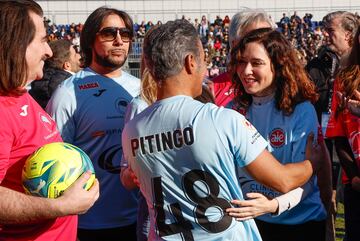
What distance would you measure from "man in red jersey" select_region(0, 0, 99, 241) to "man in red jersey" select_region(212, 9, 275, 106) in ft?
5.95

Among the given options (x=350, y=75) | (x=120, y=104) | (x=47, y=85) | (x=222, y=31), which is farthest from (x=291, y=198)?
(x=222, y=31)

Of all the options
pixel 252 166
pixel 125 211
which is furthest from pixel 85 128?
pixel 252 166

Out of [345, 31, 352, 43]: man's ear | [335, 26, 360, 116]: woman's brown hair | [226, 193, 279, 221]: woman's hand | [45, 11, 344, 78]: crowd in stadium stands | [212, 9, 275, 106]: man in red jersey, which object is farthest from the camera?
[45, 11, 344, 78]: crowd in stadium stands

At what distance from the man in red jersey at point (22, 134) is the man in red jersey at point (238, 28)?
181 cm

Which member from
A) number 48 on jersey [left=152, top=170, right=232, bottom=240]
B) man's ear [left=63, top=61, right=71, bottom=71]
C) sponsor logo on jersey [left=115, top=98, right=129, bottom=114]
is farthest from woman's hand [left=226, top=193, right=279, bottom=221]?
man's ear [left=63, top=61, right=71, bottom=71]

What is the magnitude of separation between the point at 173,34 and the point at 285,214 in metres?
1.35

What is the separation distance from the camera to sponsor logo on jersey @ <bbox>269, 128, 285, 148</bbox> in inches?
131

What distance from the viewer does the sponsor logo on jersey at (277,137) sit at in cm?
333

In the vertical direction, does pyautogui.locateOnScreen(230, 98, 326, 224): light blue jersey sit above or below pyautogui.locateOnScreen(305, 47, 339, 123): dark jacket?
below

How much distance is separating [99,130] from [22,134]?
1.33 meters

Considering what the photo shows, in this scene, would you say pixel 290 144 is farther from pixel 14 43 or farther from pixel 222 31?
pixel 222 31

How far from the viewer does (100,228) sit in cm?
396

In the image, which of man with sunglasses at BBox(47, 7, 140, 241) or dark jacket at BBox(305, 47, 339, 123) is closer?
man with sunglasses at BBox(47, 7, 140, 241)

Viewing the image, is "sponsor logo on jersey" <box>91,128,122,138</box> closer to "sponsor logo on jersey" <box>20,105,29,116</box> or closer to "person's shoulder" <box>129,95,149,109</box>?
"person's shoulder" <box>129,95,149,109</box>
